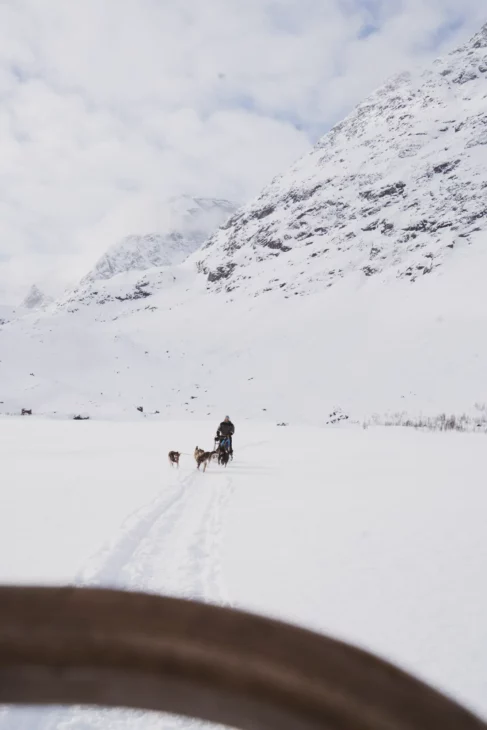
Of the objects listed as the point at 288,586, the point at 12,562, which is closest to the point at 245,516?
the point at 288,586

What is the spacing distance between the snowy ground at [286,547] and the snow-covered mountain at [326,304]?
3085cm

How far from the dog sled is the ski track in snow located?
0.09 metres

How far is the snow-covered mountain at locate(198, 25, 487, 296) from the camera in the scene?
79.2 m

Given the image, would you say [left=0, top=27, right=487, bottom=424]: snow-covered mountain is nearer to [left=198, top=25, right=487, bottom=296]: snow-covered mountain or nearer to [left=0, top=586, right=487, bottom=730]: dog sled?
[left=198, top=25, right=487, bottom=296]: snow-covered mountain

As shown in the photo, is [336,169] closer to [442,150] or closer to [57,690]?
[442,150]

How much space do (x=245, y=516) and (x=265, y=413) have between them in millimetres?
36911

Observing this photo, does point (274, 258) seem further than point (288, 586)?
Yes

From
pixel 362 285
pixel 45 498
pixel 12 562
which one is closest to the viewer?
pixel 12 562

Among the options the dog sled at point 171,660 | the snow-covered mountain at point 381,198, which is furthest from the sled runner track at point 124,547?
the snow-covered mountain at point 381,198

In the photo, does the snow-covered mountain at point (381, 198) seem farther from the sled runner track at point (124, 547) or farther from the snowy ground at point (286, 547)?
the sled runner track at point (124, 547)

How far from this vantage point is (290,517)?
6.48 m

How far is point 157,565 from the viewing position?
168 inches

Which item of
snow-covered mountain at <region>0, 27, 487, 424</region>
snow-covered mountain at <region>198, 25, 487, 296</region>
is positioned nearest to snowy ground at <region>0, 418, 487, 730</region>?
snow-covered mountain at <region>0, 27, 487, 424</region>

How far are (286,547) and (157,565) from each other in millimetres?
1500
